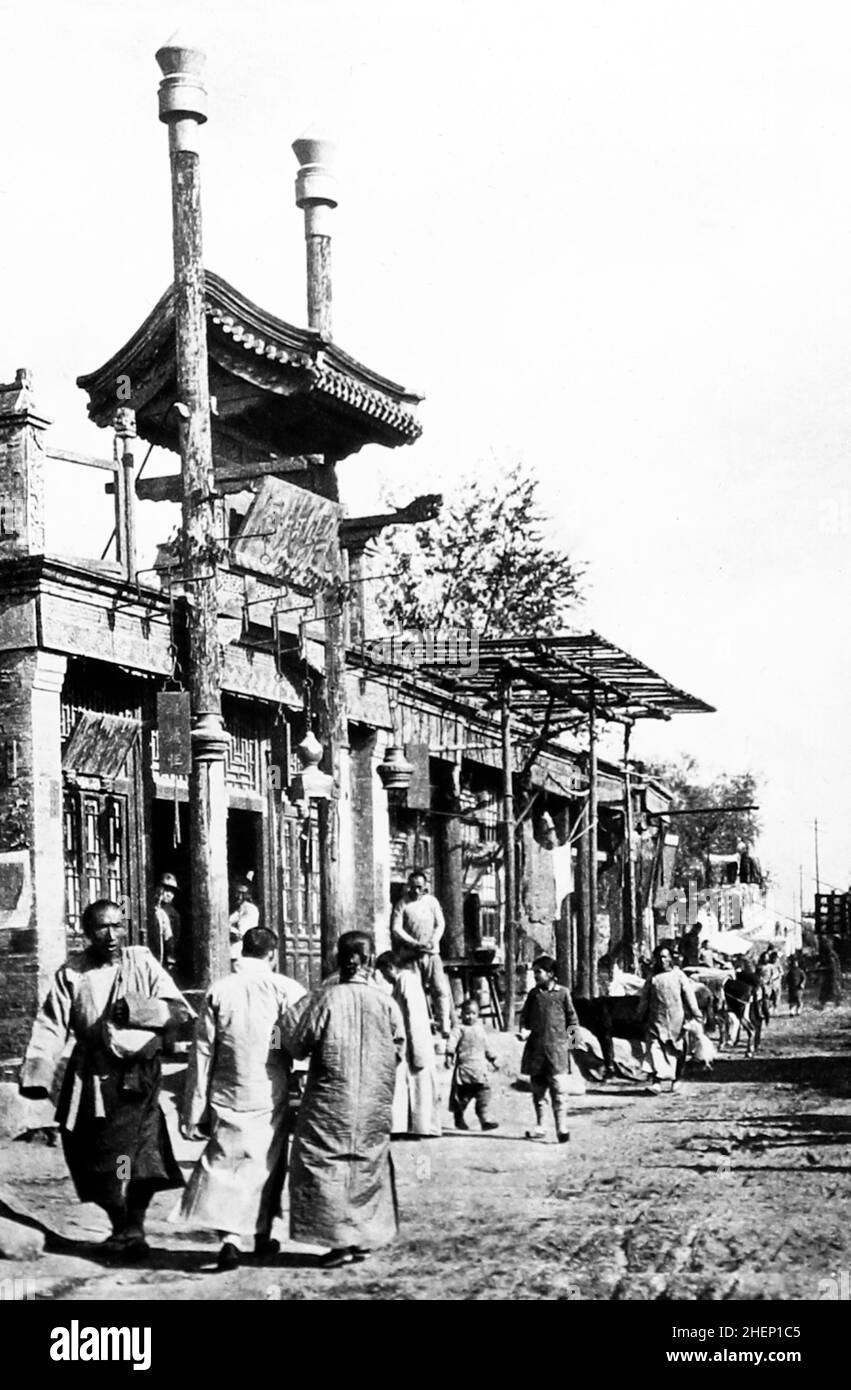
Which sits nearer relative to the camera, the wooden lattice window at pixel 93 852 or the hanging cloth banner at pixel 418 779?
the wooden lattice window at pixel 93 852

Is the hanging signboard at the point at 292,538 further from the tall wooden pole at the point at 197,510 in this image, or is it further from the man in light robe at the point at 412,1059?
the man in light robe at the point at 412,1059

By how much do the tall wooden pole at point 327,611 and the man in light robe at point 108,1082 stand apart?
6.67m

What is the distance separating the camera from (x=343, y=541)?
19.6 m

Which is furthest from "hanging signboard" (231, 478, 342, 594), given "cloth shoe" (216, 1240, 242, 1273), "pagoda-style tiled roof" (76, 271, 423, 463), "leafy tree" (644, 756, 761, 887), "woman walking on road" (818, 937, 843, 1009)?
"leafy tree" (644, 756, 761, 887)

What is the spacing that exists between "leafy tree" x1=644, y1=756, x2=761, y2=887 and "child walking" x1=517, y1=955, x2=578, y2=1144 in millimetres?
41254

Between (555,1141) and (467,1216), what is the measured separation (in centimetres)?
430

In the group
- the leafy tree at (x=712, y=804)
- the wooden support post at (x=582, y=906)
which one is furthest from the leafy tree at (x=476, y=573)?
the leafy tree at (x=712, y=804)

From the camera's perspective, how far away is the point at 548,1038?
16000 millimetres

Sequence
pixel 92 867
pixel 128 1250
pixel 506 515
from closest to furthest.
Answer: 1. pixel 128 1250
2. pixel 92 867
3. pixel 506 515

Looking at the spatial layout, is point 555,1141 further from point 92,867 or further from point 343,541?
point 343,541

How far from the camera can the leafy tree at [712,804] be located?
6016 centimetres

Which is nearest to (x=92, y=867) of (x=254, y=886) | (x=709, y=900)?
(x=254, y=886)

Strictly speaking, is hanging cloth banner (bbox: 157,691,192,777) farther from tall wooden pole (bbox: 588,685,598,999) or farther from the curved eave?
tall wooden pole (bbox: 588,685,598,999)

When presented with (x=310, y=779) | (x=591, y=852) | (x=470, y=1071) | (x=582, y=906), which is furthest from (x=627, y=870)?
(x=470, y=1071)
